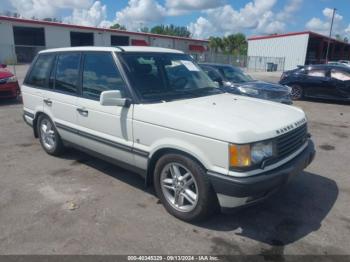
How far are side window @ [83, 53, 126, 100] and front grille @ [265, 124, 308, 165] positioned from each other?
74.7 inches

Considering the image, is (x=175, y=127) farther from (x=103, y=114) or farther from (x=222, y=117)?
(x=103, y=114)

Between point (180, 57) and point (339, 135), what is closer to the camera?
point (180, 57)

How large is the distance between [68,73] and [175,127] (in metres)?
2.41

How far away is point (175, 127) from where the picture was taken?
342 centimetres

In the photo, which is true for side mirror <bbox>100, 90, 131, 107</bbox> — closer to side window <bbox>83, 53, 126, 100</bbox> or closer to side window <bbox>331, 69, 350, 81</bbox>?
side window <bbox>83, 53, 126, 100</bbox>

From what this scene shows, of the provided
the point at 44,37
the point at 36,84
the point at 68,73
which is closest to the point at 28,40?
the point at 44,37

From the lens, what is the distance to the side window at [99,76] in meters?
4.08

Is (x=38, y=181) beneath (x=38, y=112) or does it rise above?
beneath

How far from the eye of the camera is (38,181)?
4.74m

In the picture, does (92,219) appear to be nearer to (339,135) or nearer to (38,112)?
(38,112)

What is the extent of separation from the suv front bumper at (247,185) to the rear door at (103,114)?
1.33 metres

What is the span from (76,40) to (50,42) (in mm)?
5457

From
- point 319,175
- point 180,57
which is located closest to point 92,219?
point 180,57

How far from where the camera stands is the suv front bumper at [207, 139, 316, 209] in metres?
3.05
